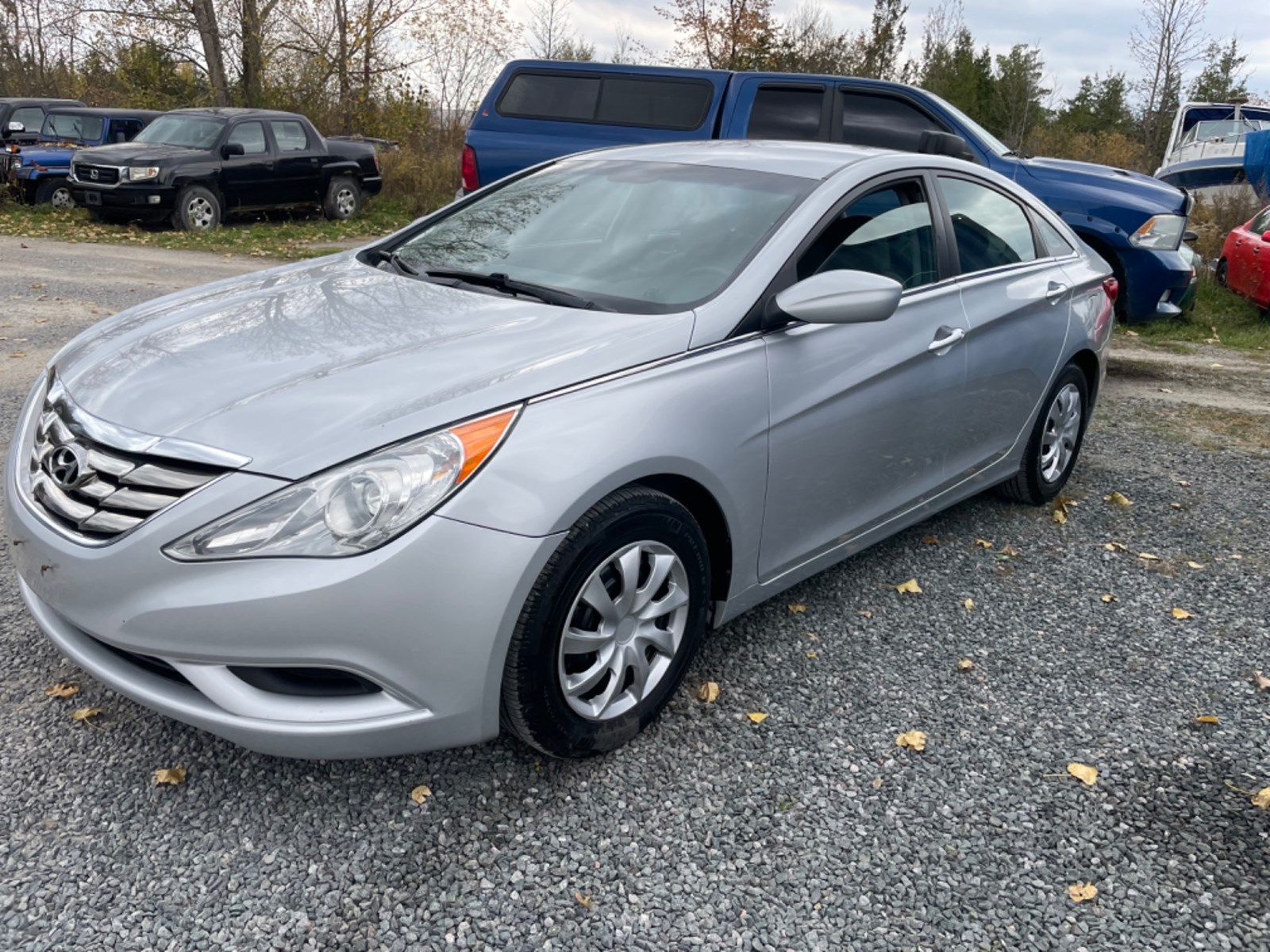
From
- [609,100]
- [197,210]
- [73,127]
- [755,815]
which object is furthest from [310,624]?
[73,127]

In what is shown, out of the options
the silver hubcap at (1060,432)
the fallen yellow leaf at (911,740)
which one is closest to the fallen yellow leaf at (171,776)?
the fallen yellow leaf at (911,740)

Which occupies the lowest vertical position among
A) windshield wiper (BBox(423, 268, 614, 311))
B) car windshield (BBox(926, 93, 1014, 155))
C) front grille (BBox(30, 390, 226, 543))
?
front grille (BBox(30, 390, 226, 543))

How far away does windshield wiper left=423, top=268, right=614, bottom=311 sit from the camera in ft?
9.89

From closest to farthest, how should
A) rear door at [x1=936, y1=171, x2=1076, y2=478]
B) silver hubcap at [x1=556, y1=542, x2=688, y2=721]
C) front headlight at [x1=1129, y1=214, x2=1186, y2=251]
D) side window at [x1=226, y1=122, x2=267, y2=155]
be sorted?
silver hubcap at [x1=556, y1=542, x2=688, y2=721]
rear door at [x1=936, y1=171, x2=1076, y2=478]
front headlight at [x1=1129, y1=214, x2=1186, y2=251]
side window at [x1=226, y1=122, x2=267, y2=155]

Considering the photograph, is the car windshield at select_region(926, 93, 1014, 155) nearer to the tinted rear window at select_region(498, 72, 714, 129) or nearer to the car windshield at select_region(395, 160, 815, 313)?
the tinted rear window at select_region(498, 72, 714, 129)

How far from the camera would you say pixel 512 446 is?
237 cm

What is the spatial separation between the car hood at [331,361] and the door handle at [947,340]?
1.16 metres

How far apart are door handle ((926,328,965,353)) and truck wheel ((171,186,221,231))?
12.8 metres

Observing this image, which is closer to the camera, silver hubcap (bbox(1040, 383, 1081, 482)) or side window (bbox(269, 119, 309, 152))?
silver hubcap (bbox(1040, 383, 1081, 482))

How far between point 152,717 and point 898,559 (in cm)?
280

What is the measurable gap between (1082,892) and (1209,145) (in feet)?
73.7

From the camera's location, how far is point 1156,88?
3147 centimetres

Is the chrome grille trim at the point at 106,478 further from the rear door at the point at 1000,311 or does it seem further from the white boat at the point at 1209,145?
the white boat at the point at 1209,145

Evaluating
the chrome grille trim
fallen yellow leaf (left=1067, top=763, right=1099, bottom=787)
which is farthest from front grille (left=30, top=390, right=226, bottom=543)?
fallen yellow leaf (left=1067, top=763, right=1099, bottom=787)
